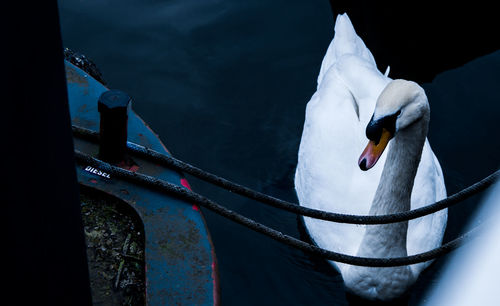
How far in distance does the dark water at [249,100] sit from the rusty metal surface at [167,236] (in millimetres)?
1102

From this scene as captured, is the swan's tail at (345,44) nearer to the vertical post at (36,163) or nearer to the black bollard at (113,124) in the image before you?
the black bollard at (113,124)

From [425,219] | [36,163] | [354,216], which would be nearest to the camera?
[36,163]

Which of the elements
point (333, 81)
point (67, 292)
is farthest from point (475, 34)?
point (67, 292)

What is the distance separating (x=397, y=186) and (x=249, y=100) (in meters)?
2.34

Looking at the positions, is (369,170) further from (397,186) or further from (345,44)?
(345,44)

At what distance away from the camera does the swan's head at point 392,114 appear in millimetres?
3725

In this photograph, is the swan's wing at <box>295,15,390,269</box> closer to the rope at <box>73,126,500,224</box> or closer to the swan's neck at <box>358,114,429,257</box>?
the swan's neck at <box>358,114,429,257</box>

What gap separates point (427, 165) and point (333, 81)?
935mm

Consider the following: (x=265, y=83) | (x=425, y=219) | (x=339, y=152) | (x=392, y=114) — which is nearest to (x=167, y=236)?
(x=392, y=114)

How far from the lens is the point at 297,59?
21.2 feet

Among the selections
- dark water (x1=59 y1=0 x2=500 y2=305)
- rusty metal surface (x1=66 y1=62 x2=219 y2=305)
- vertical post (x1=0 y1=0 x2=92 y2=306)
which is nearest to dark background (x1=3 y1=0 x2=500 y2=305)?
dark water (x1=59 y1=0 x2=500 y2=305)

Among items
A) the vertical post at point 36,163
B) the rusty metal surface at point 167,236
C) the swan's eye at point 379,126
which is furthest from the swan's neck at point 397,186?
the vertical post at point 36,163

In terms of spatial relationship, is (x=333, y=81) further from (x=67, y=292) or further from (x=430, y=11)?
(x=67, y=292)

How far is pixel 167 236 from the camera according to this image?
11.1 feet
